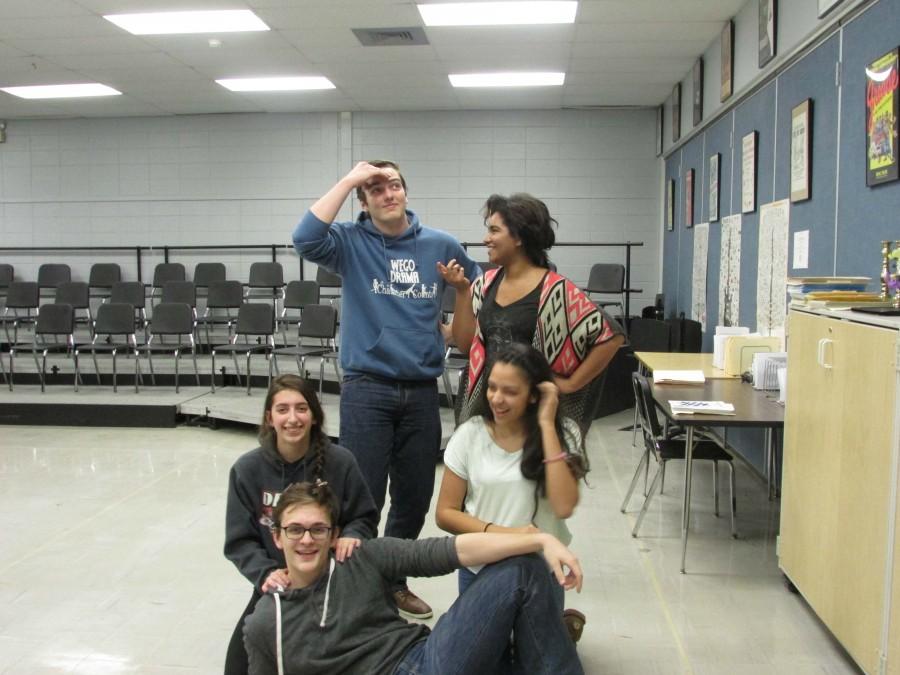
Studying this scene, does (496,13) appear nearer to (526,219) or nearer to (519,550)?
(526,219)

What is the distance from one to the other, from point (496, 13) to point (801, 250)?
2.73 m

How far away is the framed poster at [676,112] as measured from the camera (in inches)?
Result: 299

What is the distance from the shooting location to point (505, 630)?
5.69 feet

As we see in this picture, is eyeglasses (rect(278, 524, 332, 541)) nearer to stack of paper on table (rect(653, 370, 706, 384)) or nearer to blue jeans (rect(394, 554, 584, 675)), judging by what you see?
blue jeans (rect(394, 554, 584, 675))

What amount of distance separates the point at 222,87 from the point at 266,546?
6764 millimetres

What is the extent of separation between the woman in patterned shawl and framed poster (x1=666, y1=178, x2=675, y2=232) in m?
6.13

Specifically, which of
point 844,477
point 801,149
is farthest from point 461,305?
point 801,149

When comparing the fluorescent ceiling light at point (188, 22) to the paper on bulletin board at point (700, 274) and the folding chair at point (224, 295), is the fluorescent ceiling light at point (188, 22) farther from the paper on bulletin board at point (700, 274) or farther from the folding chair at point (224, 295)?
the paper on bulletin board at point (700, 274)

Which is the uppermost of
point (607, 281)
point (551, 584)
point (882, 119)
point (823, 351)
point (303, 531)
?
point (882, 119)

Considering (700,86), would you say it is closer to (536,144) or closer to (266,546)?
(536,144)

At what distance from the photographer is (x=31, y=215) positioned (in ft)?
32.5

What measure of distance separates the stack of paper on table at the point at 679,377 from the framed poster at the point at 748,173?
1390 millimetres

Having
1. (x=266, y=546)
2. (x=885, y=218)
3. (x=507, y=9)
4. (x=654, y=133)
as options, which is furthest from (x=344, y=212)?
(x=266, y=546)

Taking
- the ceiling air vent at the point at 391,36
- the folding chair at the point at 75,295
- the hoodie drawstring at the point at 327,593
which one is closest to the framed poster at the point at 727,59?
the ceiling air vent at the point at 391,36
